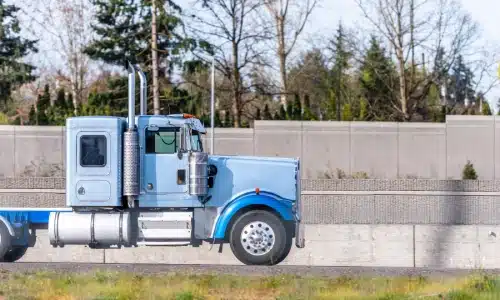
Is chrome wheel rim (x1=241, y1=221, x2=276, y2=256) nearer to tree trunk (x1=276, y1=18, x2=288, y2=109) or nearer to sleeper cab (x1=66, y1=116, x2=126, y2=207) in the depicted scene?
sleeper cab (x1=66, y1=116, x2=126, y2=207)

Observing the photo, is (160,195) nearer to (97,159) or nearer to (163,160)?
(163,160)

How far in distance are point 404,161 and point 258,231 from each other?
72.1ft

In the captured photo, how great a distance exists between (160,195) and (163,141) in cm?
99

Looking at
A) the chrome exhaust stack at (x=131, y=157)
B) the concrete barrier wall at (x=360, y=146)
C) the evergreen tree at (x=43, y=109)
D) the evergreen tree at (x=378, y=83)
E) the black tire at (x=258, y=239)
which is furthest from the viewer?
the evergreen tree at (x=378, y=83)

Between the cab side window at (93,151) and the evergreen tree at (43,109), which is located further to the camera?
the evergreen tree at (43,109)

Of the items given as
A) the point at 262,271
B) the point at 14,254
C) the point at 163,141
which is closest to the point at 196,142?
the point at 163,141

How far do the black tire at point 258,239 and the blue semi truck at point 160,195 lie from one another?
0.06 ft

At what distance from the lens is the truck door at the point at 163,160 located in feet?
62.2

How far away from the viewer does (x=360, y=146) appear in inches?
1574

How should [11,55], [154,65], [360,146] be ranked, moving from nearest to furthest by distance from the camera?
1. [360,146]
2. [154,65]
3. [11,55]

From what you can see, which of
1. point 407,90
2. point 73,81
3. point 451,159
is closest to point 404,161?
point 451,159

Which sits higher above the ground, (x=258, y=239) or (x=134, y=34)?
(x=134, y=34)

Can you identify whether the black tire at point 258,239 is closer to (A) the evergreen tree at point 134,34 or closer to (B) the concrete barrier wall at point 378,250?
(B) the concrete barrier wall at point 378,250

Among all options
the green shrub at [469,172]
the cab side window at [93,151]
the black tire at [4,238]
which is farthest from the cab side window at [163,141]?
the green shrub at [469,172]
